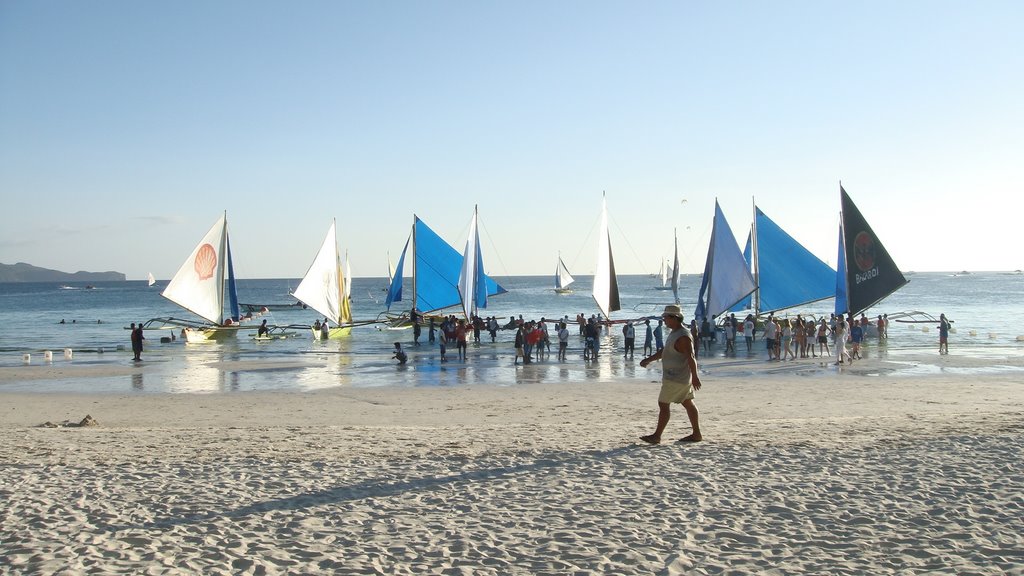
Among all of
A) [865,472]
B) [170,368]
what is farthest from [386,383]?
[865,472]

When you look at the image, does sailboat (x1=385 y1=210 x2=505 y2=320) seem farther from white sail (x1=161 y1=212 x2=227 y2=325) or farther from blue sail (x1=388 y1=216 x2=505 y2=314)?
white sail (x1=161 y1=212 x2=227 y2=325)

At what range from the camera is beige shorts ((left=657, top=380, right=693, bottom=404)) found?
316 inches

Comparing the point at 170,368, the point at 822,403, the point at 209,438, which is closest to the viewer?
the point at 209,438

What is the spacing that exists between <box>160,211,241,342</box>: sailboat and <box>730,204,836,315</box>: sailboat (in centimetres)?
2289

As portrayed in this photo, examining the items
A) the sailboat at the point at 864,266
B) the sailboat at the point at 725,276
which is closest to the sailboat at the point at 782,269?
the sailboat at the point at 864,266

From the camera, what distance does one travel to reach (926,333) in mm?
33781

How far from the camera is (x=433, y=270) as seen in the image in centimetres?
3575

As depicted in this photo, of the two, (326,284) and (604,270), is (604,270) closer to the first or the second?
(604,270)

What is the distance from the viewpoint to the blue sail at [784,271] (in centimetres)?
3294

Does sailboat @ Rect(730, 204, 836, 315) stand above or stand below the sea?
above

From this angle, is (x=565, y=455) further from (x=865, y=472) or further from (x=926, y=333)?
(x=926, y=333)

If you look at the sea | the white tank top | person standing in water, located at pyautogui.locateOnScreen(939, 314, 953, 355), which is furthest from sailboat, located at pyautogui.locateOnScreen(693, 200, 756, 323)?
the white tank top

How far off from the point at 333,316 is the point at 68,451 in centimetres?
2629

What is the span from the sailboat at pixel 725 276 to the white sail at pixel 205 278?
66.4 feet
